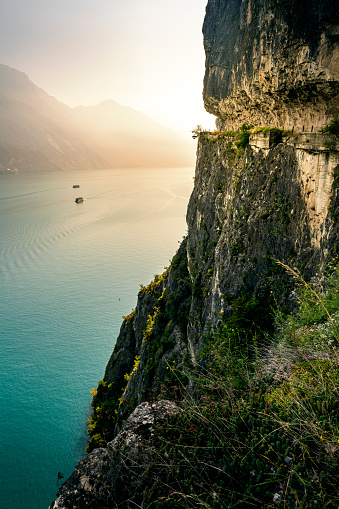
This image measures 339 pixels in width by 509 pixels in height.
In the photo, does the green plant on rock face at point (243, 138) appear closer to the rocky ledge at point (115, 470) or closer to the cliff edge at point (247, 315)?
the cliff edge at point (247, 315)

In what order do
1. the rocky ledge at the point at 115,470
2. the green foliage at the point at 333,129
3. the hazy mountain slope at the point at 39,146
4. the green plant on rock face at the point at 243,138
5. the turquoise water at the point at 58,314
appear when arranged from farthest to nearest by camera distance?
1. the hazy mountain slope at the point at 39,146
2. the turquoise water at the point at 58,314
3. the green plant on rock face at the point at 243,138
4. the green foliage at the point at 333,129
5. the rocky ledge at the point at 115,470

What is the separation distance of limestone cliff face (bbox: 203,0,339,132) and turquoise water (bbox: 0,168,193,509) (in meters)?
19.3

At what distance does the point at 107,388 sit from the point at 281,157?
16454mm

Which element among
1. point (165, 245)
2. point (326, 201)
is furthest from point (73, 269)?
point (326, 201)

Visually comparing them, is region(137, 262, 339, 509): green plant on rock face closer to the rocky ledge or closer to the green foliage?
the rocky ledge

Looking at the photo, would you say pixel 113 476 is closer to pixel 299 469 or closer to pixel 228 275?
pixel 299 469

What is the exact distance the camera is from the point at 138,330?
1920cm

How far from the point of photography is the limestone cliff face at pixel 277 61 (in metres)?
7.65

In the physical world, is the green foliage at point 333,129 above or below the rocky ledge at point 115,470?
above

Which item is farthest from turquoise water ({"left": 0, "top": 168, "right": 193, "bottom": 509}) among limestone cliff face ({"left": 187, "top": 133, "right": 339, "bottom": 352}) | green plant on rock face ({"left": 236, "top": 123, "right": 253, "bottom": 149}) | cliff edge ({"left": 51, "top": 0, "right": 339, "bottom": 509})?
green plant on rock face ({"left": 236, "top": 123, "right": 253, "bottom": 149})

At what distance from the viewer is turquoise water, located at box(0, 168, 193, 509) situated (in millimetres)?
17438

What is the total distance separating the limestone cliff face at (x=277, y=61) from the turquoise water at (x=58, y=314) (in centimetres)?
1934


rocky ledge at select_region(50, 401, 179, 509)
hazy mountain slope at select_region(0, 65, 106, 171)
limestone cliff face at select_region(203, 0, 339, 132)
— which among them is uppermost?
hazy mountain slope at select_region(0, 65, 106, 171)

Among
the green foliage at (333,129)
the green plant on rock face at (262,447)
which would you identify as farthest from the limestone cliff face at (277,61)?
the green plant on rock face at (262,447)
